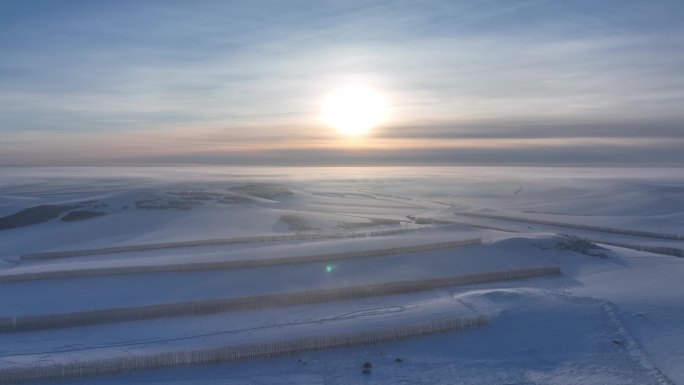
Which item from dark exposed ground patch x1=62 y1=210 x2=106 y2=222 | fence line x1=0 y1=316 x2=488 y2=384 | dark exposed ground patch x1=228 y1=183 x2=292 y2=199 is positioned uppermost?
dark exposed ground patch x1=228 y1=183 x2=292 y2=199

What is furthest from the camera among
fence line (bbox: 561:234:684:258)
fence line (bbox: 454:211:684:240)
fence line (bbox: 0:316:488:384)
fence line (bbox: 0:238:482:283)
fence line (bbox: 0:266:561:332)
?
fence line (bbox: 454:211:684:240)

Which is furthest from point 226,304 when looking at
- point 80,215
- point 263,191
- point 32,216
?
point 263,191

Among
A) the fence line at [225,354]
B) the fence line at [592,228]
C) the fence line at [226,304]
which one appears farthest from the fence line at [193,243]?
the fence line at [225,354]

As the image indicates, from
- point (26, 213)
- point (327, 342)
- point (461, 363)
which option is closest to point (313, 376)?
point (327, 342)

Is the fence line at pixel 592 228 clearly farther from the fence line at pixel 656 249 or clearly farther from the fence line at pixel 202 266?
the fence line at pixel 202 266

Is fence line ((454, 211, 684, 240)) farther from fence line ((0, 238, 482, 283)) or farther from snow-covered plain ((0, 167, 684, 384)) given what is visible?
fence line ((0, 238, 482, 283))

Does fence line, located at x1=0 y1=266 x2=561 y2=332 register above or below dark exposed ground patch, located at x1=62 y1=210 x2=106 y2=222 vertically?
below

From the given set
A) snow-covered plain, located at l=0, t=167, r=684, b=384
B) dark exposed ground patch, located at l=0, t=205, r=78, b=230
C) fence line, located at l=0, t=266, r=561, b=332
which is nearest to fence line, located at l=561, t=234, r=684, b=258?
snow-covered plain, located at l=0, t=167, r=684, b=384
